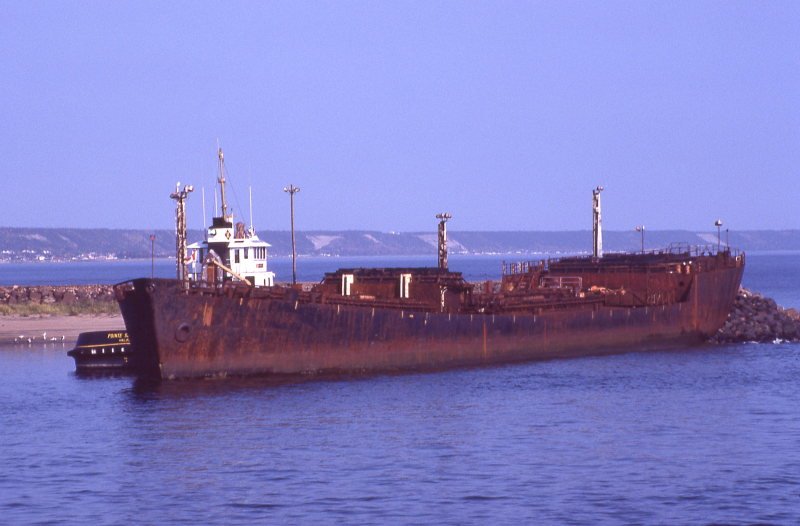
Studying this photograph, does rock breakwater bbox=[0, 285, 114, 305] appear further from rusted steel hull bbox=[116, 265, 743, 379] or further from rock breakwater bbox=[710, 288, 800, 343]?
rock breakwater bbox=[710, 288, 800, 343]

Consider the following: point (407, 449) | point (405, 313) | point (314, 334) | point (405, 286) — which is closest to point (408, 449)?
point (407, 449)

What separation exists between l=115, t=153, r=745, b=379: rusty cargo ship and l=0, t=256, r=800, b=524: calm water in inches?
46.4

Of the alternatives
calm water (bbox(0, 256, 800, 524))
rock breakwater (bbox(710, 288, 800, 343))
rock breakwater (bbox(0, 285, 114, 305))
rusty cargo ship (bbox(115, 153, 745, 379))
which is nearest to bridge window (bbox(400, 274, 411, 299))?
rusty cargo ship (bbox(115, 153, 745, 379))

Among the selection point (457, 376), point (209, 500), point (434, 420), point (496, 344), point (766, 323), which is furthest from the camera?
point (766, 323)

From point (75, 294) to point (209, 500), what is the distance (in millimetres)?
62694

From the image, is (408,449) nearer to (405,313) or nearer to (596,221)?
(405,313)

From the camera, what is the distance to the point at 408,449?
31703mm

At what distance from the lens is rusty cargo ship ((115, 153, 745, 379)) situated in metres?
41.9

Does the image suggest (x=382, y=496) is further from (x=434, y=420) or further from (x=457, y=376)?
(x=457, y=376)

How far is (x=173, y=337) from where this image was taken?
136 feet

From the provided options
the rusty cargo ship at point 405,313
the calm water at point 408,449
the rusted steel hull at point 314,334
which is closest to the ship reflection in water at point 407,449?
the calm water at point 408,449

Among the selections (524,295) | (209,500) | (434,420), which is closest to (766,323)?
(524,295)

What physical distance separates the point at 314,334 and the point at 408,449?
13053 mm

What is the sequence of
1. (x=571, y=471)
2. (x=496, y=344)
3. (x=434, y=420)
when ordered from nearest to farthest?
(x=571, y=471) < (x=434, y=420) < (x=496, y=344)
